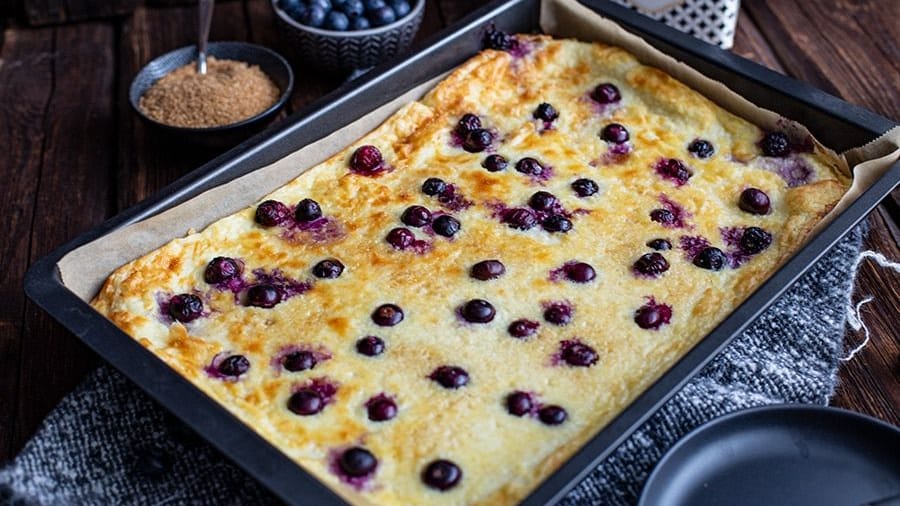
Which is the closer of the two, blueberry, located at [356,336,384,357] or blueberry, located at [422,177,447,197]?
blueberry, located at [356,336,384,357]

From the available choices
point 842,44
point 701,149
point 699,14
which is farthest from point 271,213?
point 842,44

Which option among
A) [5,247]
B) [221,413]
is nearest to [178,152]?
[5,247]

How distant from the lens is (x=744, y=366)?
2.44 metres

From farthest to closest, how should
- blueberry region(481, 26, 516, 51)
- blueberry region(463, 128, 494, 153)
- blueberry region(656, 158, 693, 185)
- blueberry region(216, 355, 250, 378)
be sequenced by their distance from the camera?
blueberry region(481, 26, 516, 51)
blueberry region(463, 128, 494, 153)
blueberry region(656, 158, 693, 185)
blueberry region(216, 355, 250, 378)

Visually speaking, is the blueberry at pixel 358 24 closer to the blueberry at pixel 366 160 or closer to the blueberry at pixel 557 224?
the blueberry at pixel 366 160

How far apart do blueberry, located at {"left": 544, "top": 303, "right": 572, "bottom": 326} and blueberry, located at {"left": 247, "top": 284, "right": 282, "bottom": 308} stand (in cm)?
61

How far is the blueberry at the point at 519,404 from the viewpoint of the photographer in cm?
216

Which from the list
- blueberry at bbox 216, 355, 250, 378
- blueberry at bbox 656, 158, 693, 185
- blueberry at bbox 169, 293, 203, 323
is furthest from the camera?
blueberry at bbox 656, 158, 693, 185

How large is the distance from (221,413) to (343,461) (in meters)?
0.25

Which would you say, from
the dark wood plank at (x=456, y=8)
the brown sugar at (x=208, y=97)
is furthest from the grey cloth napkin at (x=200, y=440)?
the dark wood plank at (x=456, y=8)

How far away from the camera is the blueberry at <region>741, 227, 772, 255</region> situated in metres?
2.54

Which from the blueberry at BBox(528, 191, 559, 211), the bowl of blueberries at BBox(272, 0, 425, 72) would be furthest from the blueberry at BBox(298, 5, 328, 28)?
the blueberry at BBox(528, 191, 559, 211)

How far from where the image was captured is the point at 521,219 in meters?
2.59

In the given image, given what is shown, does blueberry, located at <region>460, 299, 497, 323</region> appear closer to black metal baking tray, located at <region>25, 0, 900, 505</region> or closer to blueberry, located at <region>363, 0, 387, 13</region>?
black metal baking tray, located at <region>25, 0, 900, 505</region>
